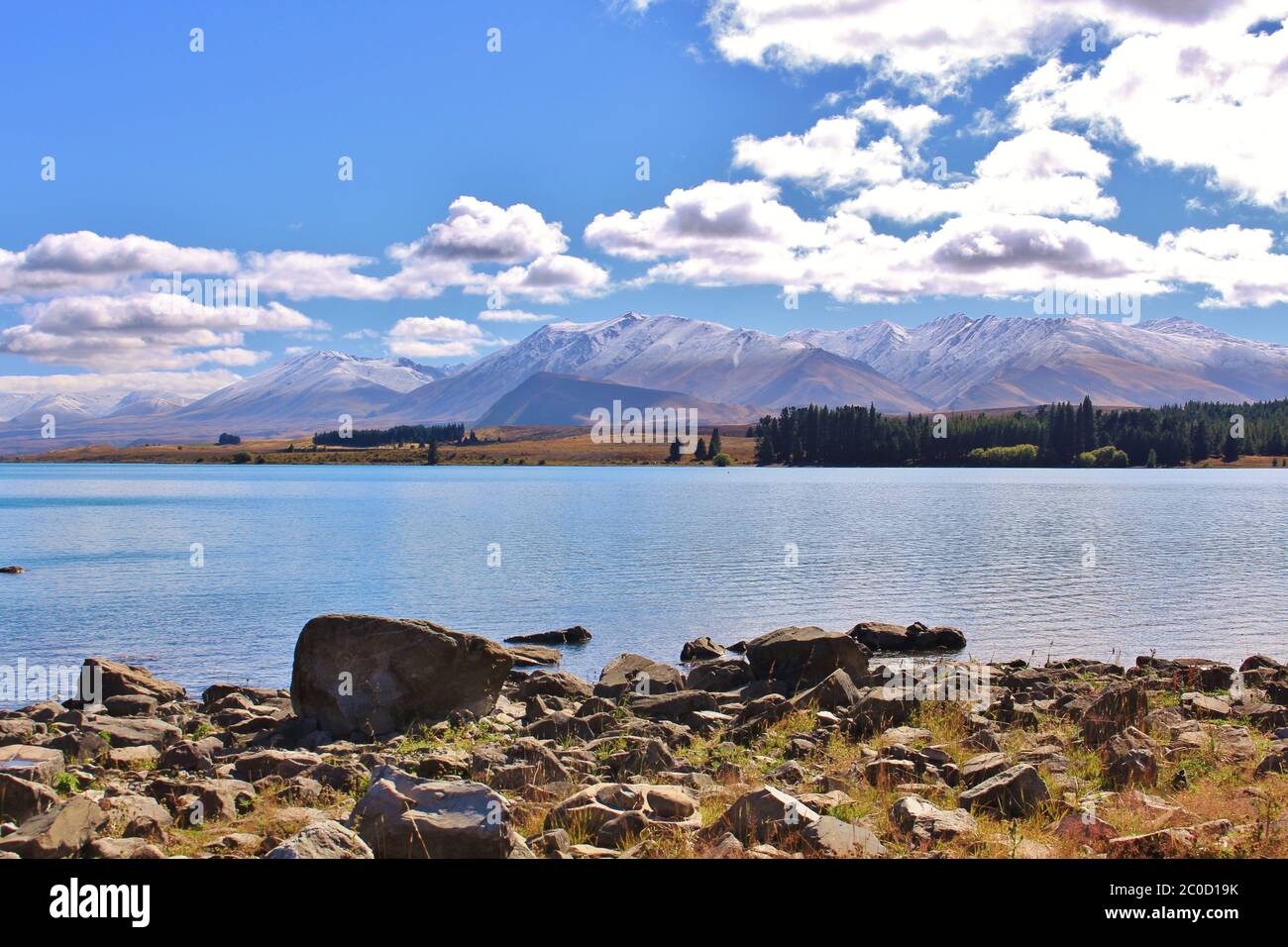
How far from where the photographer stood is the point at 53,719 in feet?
81.6

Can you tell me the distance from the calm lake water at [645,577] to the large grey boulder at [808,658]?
9.10 metres

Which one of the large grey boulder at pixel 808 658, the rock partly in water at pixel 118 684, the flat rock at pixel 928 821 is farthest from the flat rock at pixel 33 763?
the large grey boulder at pixel 808 658

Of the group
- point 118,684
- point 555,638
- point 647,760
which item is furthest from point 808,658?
point 118,684

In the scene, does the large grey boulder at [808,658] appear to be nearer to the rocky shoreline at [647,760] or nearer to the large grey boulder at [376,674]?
the rocky shoreline at [647,760]

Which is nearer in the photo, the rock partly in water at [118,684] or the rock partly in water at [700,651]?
the rock partly in water at [118,684]

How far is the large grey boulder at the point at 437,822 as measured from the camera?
1239 centimetres

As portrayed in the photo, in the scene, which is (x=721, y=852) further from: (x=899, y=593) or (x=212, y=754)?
(x=899, y=593)

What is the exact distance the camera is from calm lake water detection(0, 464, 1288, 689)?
140 ft

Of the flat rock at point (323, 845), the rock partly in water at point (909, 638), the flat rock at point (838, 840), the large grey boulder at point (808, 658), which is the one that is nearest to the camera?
the flat rock at point (323, 845)

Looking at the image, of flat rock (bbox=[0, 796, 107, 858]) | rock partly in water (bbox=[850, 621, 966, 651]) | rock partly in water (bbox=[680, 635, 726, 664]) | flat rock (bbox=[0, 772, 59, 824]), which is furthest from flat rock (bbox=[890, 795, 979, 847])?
rock partly in water (bbox=[850, 621, 966, 651])

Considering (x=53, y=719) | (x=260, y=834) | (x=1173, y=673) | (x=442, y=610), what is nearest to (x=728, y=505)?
(x=442, y=610)

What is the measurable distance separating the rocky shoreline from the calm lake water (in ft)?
34.7

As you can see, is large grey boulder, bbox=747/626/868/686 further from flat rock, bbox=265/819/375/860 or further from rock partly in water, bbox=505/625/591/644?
flat rock, bbox=265/819/375/860
